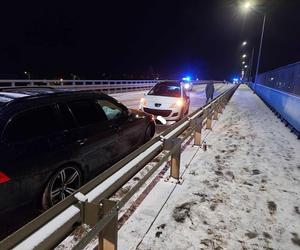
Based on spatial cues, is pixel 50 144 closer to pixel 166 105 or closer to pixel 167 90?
pixel 166 105

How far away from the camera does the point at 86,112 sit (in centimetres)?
466

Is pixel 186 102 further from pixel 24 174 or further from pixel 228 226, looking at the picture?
pixel 24 174

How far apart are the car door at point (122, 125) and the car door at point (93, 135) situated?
0.66ft

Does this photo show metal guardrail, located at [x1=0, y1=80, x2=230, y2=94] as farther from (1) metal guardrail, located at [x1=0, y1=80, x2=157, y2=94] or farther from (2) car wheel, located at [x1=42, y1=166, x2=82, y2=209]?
(2) car wheel, located at [x1=42, y1=166, x2=82, y2=209]

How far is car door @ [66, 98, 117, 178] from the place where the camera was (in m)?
4.30

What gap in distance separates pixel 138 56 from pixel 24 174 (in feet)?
371

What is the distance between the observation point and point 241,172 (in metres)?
5.64

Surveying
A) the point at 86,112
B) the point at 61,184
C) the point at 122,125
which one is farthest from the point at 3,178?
the point at 122,125

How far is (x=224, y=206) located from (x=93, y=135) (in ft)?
7.56

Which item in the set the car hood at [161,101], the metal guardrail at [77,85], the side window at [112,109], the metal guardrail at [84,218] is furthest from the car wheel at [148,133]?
the metal guardrail at [77,85]

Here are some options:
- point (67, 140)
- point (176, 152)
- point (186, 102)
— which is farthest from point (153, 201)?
point (186, 102)

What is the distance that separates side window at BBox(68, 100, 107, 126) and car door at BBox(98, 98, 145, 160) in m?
0.30

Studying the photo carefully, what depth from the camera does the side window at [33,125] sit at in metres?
3.37

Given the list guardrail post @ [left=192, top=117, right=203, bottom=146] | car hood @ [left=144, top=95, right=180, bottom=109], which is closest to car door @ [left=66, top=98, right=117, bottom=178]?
guardrail post @ [left=192, top=117, right=203, bottom=146]
